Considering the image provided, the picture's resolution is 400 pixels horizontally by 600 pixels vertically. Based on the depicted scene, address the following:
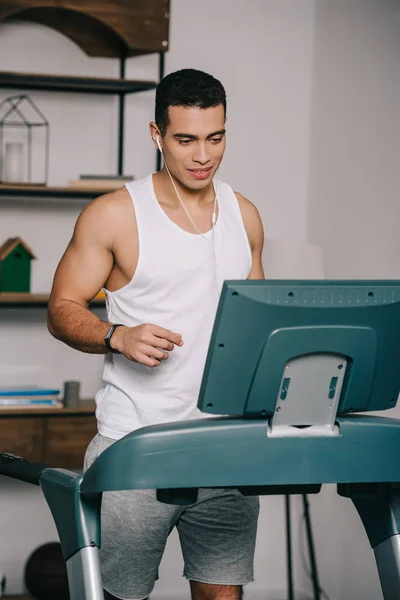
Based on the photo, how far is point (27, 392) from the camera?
3.22 metres

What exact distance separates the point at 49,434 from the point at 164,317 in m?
1.46

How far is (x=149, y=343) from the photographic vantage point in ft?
4.82

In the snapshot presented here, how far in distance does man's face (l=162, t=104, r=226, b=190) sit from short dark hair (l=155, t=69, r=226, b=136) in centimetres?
1

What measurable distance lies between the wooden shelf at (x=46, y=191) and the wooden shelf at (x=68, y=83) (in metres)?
0.37

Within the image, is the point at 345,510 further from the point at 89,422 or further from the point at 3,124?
the point at 3,124

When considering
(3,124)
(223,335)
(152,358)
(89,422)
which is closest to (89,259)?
(152,358)

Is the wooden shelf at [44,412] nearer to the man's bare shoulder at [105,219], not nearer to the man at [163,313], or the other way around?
the man at [163,313]

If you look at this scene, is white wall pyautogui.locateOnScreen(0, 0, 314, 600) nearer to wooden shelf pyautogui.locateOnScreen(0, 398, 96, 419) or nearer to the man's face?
wooden shelf pyautogui.locateOnScreen(0, 398, 96, 419)

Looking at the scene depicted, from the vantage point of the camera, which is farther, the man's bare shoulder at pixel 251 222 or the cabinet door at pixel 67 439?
the cabinet door at pixel 67 439

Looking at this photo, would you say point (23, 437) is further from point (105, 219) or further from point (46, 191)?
point (105, 219)

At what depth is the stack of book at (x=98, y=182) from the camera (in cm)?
322

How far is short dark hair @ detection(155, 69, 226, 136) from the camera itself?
182 cm

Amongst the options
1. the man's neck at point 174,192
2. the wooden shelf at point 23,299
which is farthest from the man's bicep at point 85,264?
the wooden shelf at point 23,299

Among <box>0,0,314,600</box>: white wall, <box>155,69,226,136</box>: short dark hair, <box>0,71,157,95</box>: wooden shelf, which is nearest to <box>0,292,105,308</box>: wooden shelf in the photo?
<box>0,0,314,600</box>: white wall
